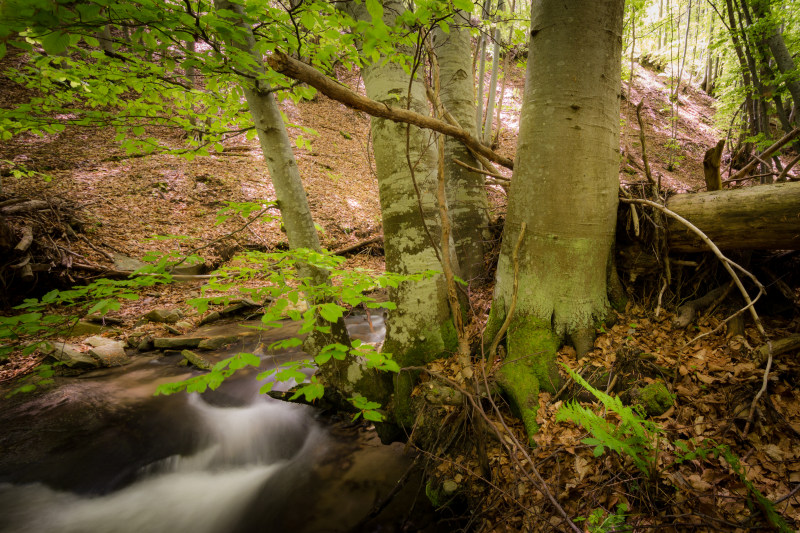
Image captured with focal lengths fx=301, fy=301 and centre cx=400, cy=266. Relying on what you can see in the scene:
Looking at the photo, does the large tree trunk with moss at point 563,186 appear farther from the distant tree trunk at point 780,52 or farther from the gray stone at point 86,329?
the gray stone at point 86,329

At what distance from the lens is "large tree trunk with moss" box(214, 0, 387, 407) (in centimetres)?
292

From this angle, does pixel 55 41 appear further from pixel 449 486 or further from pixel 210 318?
pixel 210 318

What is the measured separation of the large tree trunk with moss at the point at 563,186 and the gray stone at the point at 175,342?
18.2 feet

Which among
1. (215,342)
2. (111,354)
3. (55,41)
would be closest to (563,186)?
(55,41)

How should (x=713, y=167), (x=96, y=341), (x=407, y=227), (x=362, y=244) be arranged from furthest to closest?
(x=362, y=244), (x=96, y=341), (x=407, y=227), (x=713, y=167)

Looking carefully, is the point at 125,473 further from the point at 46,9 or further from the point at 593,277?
the point at 593,277

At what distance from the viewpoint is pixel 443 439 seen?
272 cm

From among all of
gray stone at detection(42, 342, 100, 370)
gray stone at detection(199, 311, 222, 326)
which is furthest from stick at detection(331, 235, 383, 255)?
gray stone at detection(42, 342, 100, 370)

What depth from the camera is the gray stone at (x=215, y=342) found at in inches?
215

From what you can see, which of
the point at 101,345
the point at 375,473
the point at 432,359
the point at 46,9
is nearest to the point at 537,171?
the point at 432,359

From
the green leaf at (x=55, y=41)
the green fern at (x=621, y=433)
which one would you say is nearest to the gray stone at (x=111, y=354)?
the green leaf at (x=55, y=41)

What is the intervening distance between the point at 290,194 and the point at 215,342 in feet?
12.7

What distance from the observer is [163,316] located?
6.12 m

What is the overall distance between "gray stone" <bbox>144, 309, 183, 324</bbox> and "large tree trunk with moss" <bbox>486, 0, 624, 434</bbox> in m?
6.58
